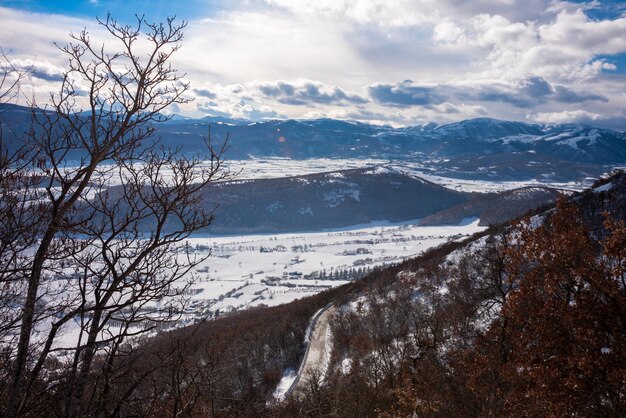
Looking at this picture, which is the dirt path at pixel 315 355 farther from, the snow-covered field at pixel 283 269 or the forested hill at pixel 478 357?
the snow-covered field at pixel 283 269

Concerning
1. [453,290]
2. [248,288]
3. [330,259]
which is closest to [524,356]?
[453,290]

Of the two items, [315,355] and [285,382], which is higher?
[315,355]

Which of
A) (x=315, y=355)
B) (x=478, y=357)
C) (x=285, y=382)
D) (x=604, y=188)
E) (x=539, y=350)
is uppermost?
(x=604, y=188)

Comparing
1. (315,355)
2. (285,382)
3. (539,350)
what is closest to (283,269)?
(315,355)

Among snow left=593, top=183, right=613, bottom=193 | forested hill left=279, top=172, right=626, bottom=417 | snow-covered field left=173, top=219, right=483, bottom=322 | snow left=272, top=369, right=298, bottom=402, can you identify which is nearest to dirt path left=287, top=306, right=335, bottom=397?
snow left=272, top=369, right=298, bottom=402

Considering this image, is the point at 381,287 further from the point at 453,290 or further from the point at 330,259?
the point at 330,259

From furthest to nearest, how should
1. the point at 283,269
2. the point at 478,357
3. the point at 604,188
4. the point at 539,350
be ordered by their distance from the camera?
the point at 283,269 < the point at 604,188 < the point at 478,357 < the point at 539,350

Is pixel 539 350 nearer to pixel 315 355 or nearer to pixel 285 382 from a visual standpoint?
pixel 285 382

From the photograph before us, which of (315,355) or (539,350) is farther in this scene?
(315,355)

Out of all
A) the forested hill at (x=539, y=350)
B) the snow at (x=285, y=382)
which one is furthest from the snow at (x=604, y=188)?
the snow at (x=285, y=382)

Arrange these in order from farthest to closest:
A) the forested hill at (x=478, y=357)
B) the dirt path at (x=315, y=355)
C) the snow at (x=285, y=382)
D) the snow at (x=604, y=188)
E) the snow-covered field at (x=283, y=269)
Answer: the snow-covered field at (x=283, y=269)
the snow at (x=604, y=188)
the snow at (x=285, y=382)
the dirt path at (x=315, y=355)
the forested hill at (x=478, y=357)
